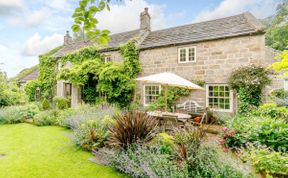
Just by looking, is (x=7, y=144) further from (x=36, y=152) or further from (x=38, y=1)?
(x=38, y=1)

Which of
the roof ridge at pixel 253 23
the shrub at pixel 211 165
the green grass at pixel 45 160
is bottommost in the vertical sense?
the green grass at pixel 45 160

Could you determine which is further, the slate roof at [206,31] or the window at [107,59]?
the window at [107,59]

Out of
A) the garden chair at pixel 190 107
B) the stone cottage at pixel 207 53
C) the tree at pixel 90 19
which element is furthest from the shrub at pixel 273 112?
the tree at pixel 90 19

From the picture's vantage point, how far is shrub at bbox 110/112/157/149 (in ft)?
19.0

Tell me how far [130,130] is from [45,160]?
9.33 ft

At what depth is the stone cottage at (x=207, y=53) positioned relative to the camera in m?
11.1

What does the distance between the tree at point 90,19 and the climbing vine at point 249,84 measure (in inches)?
406

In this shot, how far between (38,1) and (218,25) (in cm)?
1288

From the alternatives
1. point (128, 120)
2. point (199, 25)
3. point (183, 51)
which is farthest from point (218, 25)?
point (128, 120)

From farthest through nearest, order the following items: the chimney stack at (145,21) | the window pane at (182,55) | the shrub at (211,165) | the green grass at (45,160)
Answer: the chimney stack at (145,21)
the window pane at (182,55)
the green grass at (45,160)
the shrub at (211,165)

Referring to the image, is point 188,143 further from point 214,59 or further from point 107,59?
point 107,59

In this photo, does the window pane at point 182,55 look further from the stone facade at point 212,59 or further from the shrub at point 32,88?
the shrub at point 32,88

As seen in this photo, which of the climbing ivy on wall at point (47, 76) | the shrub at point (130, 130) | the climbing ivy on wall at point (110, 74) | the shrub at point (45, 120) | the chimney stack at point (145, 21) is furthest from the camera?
the climbing ivy on wall at point (47, 76)

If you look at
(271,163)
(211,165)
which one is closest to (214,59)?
(271,163)
